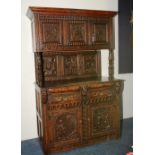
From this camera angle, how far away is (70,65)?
3186mm

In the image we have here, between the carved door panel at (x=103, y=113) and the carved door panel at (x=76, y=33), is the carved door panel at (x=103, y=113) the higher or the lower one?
the lower one

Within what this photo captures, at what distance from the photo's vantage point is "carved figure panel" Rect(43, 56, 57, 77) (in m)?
3.02

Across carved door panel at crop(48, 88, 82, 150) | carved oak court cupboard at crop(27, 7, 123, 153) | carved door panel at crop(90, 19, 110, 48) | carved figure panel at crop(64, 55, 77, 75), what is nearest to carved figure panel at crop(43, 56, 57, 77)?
carved oak court cupboard at crop(27, 7, 123, 153)

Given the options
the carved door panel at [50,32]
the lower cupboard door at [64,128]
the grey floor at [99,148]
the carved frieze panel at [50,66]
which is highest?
the carved door panel at [50,32]

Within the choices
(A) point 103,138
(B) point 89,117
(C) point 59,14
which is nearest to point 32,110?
(B) point 89,117

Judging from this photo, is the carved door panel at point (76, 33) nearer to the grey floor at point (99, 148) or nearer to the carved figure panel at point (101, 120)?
the carved figure panel at point (101, 120)

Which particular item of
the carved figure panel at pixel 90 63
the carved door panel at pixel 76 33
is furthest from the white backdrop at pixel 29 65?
the carved figure panel at pixel 90 63

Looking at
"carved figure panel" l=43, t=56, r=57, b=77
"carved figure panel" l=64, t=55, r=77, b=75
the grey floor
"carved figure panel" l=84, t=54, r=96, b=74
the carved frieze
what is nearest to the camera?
the grey floor

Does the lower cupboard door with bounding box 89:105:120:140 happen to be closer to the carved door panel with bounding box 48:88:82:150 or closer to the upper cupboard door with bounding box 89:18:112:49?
the carved door panel with bounding box 48:88:82:150

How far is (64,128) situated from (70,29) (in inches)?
56.8

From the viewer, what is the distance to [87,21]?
9.46 ft

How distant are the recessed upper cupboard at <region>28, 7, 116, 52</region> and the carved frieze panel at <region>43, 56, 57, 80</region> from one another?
39cm

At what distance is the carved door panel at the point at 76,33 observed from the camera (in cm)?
276
